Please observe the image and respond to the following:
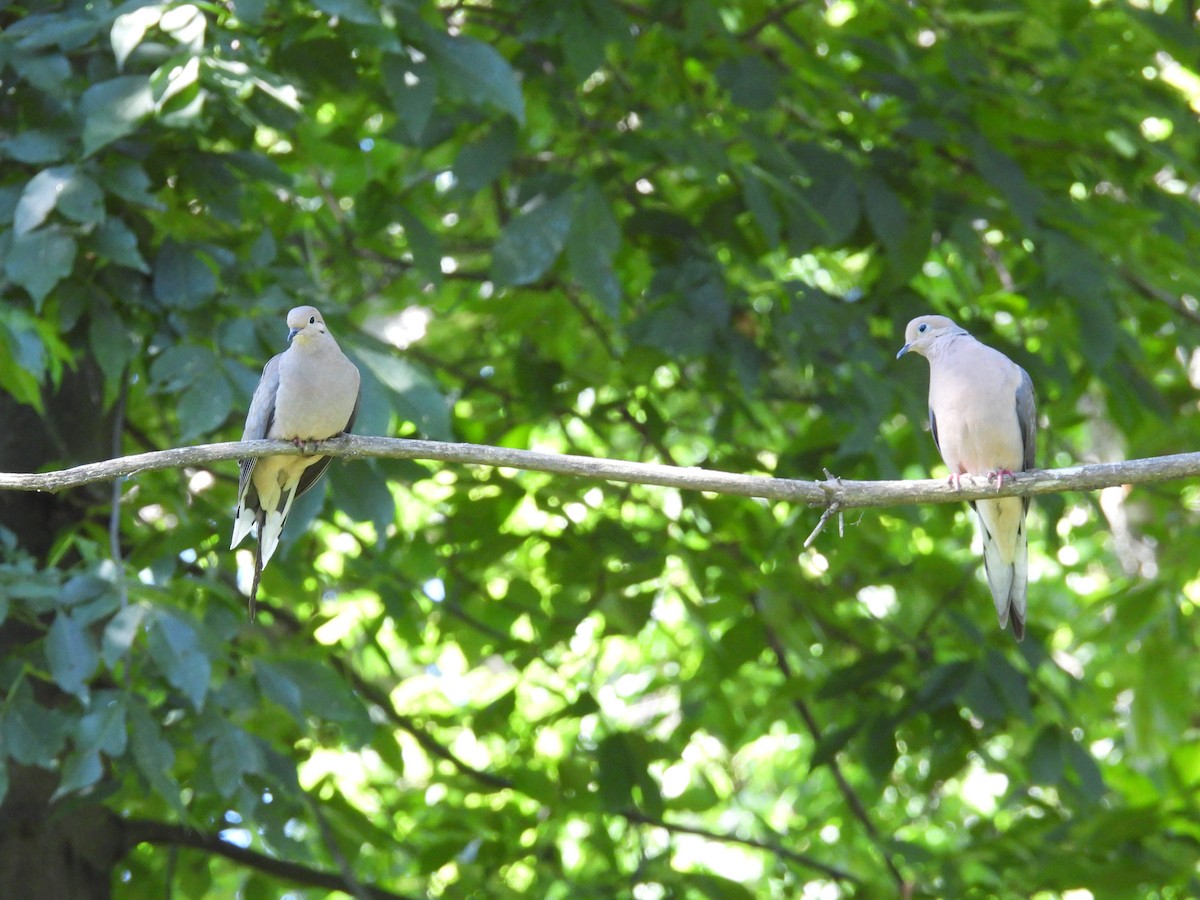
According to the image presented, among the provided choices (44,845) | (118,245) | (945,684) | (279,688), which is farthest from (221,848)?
(945,684)

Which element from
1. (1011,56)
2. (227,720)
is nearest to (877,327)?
(1011,56)

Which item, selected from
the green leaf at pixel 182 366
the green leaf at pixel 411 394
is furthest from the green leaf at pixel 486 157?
the green leaf at pixel 182 366

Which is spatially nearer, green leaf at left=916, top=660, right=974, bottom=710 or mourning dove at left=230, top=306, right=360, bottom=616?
mourning dove at left=230, top=306, right=360, bottom=616

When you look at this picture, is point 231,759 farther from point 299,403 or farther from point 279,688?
point 299,403

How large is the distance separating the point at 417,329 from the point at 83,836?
3955 mm

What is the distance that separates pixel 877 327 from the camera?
21.2 feet

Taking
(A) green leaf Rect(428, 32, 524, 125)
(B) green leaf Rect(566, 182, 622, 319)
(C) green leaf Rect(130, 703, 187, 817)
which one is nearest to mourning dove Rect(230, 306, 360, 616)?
(C) green leaf Rect(130, 703, 187, 817)

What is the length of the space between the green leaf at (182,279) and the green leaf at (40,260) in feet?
1.26

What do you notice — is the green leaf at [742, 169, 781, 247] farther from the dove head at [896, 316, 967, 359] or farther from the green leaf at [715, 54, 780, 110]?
the dove head at [896, 316, 967, 359]

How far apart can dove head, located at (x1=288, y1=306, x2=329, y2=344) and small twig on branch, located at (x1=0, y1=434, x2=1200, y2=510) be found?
0.66 m

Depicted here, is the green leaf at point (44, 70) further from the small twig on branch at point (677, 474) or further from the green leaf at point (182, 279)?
the small twig on branch at point (677, 474)

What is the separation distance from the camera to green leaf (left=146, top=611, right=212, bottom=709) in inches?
147

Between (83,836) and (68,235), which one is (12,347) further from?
(83,836)

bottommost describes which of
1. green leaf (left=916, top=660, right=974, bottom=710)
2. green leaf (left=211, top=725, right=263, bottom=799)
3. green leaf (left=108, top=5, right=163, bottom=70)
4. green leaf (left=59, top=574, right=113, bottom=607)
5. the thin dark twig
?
the thin dark twig
